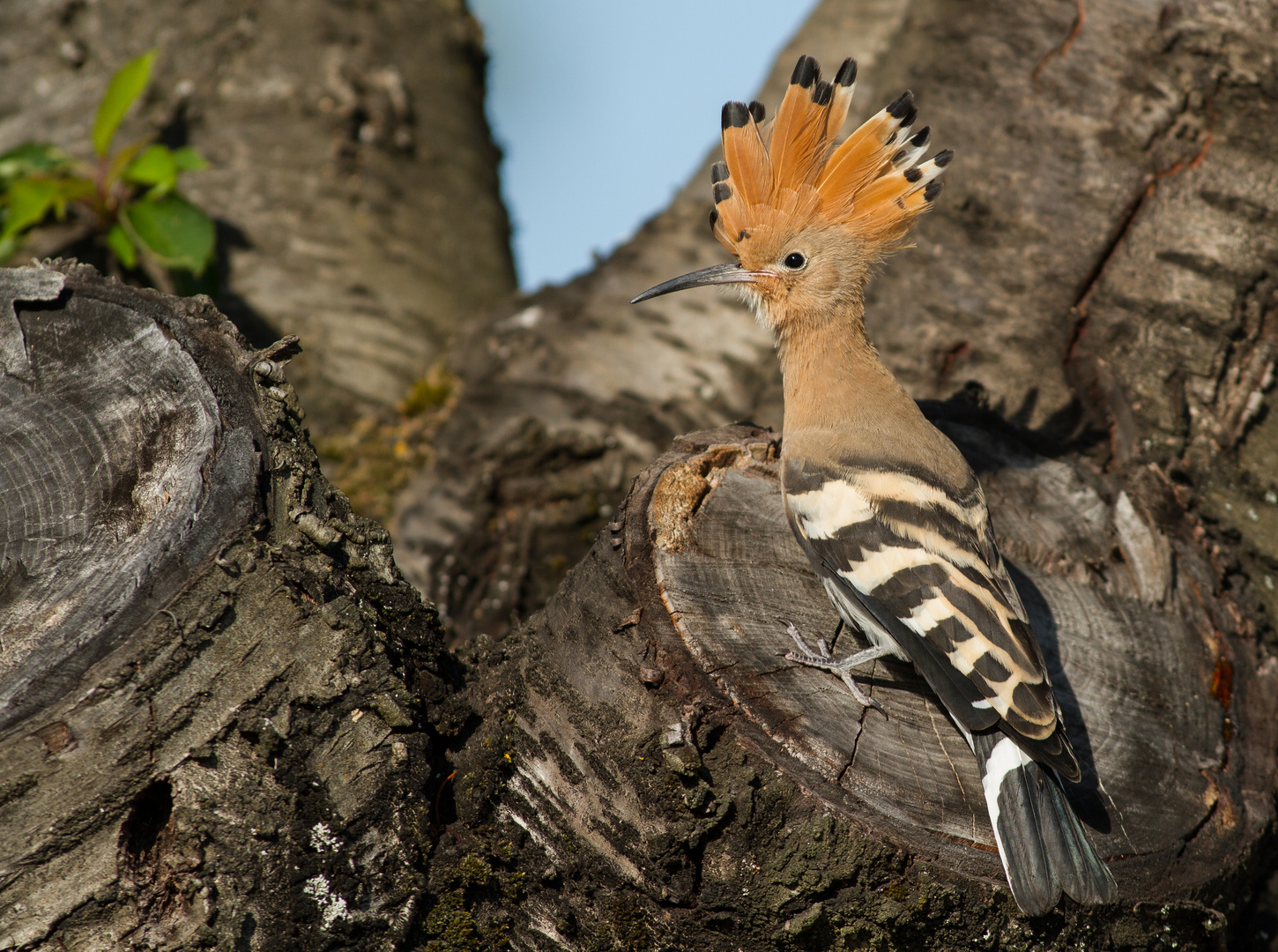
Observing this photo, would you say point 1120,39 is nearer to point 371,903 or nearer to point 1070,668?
point 1070,668

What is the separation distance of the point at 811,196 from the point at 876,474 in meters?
0.81

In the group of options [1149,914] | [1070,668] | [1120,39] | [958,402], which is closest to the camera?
[1149,914]

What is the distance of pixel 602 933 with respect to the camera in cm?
156

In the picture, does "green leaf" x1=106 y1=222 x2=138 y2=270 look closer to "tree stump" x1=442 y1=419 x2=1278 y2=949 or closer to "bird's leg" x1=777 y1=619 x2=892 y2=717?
"tree stump" x1=442 y1=419 x2=1278 y2=949

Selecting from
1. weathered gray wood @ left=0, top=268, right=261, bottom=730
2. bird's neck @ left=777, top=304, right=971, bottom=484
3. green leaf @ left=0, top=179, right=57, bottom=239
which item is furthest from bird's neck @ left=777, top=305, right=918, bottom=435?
green leaf @ left=0, top=179, right=57, bottom=239

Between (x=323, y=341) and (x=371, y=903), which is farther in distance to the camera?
(x=323, y=341)

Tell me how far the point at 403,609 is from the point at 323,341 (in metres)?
1.91

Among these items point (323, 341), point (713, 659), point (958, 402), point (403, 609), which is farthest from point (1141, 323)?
point (323, 341)

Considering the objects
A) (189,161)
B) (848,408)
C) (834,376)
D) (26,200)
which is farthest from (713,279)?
(26,200)

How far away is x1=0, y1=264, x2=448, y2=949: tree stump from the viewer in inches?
53.1

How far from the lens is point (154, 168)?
280 cm

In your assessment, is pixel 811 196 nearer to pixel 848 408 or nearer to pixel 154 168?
pixel 848 408

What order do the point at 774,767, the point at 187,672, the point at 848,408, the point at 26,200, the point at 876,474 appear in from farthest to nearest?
1. the point at 26,200
2. the point at 848,408
3. the point at 876,474
4. the point at 774,767
5. the point at 187,672

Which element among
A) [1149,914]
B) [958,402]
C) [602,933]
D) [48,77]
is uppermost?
[48,77]
